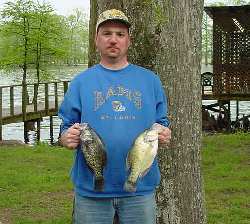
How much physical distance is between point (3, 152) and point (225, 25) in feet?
46.3

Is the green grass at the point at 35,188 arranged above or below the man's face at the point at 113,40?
below

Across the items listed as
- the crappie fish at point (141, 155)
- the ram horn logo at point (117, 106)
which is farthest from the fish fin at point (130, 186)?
the ram horn logo at point (117, 106)

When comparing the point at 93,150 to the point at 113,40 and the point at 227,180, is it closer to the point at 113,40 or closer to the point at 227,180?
the point at 113,40

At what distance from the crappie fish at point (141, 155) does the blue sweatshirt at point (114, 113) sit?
8 centimetres

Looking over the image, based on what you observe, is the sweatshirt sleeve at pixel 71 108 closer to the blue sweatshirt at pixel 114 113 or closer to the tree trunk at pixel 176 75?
the blue sweatshirt at pixel 114 113

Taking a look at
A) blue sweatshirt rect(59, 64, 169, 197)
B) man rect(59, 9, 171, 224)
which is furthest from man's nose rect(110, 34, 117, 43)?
blue sweatshirt rect(59, 64, 169, 197)

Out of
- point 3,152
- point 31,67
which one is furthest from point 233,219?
point 31,67

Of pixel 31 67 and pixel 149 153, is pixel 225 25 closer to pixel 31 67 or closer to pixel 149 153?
pixel 31 67

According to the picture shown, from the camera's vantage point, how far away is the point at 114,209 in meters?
3.49

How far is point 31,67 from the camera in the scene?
29.4m

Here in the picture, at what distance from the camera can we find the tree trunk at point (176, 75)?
4.54m

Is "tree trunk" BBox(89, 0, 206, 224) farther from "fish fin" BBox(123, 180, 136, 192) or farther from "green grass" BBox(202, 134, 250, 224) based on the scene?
"green grass" BBox(202, 134, 250, 224)

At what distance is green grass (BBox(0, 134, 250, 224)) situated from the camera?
6879mm

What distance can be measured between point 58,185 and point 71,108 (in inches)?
208
